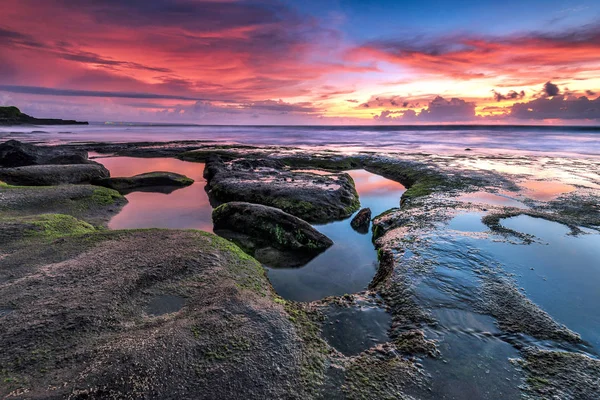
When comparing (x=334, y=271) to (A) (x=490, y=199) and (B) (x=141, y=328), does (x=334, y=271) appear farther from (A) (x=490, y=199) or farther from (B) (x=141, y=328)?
(A) (x=490, y=199)

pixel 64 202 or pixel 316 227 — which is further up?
pixel 64 202

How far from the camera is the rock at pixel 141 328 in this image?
431 centimetres

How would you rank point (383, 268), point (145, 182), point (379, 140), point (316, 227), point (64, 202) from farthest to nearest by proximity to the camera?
point (379, 140)
point (145, 182)
point (64, 202)
point (316, 227)
point (383, 268)

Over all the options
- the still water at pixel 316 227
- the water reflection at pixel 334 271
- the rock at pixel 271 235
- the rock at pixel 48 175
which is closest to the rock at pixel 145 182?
the still water at pixel 316 227

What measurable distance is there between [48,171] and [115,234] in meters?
15.3

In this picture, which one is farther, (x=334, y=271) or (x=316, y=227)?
(x=316, y=227)

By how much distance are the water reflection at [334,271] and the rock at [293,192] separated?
1456mm

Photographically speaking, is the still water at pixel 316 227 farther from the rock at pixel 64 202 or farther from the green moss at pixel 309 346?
the green moss at pixel 309 346

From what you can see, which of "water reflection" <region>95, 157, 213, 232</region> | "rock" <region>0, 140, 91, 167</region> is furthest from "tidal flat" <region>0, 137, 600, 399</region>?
"rock" <region>0, 140, 91, 167</region>

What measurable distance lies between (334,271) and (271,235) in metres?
2.84

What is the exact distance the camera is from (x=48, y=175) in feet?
63.8

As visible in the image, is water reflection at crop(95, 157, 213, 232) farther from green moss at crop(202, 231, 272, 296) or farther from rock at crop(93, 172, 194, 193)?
green moss at crop(202, 231, 272, 296)

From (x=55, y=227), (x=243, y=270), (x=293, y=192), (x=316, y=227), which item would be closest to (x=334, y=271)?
(x=243, y=270)

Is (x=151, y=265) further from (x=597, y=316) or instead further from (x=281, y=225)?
(x=597, y=316)
